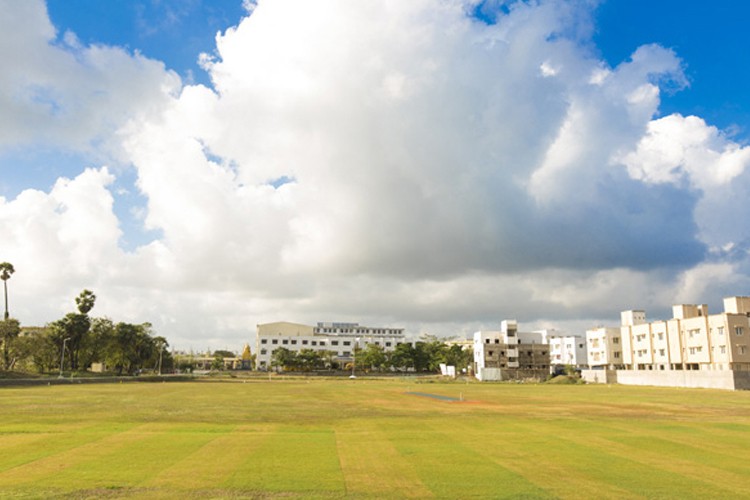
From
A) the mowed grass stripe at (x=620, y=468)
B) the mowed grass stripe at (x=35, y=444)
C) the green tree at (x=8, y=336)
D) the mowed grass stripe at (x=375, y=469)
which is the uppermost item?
the green tree at (x=8, y=336)

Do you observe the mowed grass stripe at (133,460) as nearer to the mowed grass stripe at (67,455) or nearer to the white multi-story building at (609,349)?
the mowed grass stripe at (67,455)

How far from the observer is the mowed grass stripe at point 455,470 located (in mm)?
16719

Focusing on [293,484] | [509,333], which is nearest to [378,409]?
[293,484]

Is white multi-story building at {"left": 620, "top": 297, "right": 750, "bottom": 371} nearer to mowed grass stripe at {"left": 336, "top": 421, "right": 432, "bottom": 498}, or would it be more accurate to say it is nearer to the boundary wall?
the boundary wall

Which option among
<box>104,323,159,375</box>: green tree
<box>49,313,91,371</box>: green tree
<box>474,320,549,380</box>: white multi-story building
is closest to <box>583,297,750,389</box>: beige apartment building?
<box>474,320,549,380</box>: white multi-story building

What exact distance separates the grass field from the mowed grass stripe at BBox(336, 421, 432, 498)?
2.4 inches

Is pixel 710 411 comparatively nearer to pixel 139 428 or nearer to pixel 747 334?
pixel 139 428

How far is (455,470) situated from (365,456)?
14.0 feet

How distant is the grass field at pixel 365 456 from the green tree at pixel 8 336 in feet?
293

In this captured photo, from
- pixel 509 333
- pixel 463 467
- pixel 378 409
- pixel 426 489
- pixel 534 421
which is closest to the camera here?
pixel 426 489

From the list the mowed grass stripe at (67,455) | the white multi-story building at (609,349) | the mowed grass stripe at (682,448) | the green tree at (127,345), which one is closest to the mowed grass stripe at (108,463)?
the mowed grass stripe at (67,455)

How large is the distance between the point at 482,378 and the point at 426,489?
415ft

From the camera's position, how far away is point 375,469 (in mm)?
20078

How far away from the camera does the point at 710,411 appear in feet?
157
